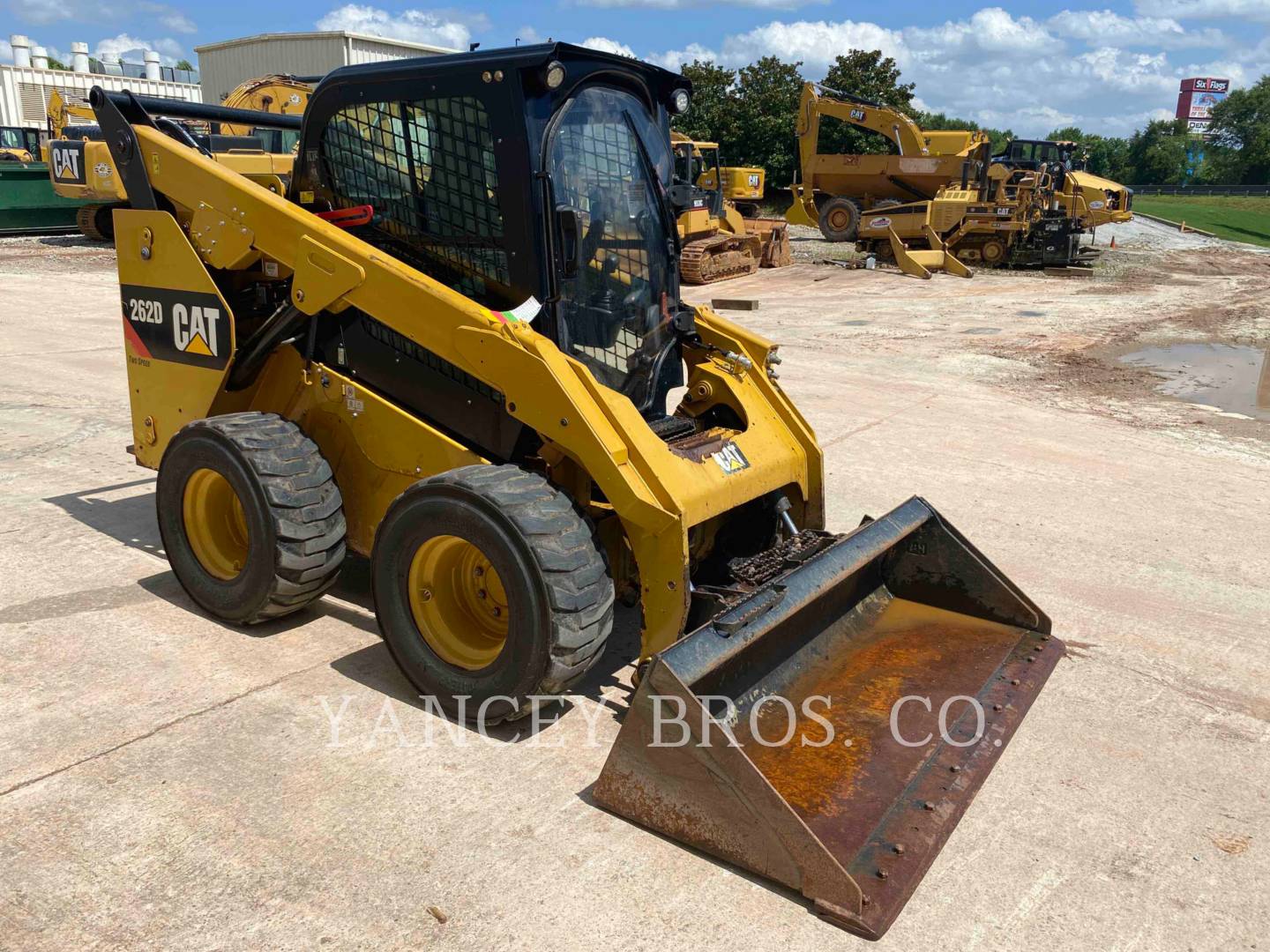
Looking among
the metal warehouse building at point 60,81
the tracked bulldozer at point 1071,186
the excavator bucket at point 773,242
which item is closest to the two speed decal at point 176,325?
the excavator bucket at point 773,242

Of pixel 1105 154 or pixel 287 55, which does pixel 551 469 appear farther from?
pixel 1105 154

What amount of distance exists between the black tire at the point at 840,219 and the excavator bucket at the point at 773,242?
10.2 ft

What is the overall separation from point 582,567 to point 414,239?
1.64m

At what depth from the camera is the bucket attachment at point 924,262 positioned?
1986 centimetres

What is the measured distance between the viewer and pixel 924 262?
20234mm

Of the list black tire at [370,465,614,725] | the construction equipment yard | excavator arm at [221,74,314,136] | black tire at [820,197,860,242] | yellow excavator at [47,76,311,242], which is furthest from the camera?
black tire at [820,197,860,242]

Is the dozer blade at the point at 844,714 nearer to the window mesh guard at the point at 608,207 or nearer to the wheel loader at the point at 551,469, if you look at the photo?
the wheel loader at the point at 551,469

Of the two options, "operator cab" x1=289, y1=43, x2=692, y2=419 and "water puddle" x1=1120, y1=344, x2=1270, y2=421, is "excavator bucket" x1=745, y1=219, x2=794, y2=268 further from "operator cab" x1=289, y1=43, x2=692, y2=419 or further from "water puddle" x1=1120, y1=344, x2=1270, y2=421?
"operator cab" x1=289, y1=43, x2=692, y2=419

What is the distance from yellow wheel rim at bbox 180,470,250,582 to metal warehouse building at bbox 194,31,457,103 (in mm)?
33856

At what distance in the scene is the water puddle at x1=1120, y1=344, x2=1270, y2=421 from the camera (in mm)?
9875

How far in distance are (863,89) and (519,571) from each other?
35.8 m

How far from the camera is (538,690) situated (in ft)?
11.3

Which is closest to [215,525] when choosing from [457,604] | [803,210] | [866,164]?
[457,604]

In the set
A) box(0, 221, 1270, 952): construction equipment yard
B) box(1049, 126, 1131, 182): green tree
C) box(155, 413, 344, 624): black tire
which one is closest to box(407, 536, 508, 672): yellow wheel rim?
box(0, 221, 1270, 952): construction equipment yard
